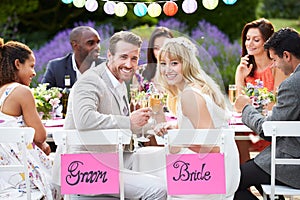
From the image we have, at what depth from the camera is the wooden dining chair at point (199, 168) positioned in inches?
114

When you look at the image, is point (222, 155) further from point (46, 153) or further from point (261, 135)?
point (46, 153)

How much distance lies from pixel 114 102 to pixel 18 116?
2.05 feet

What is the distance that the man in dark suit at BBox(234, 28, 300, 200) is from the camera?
3147 millimetres

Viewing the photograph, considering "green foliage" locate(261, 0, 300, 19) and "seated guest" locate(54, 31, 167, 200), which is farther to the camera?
"green foliage" locate(261, 0, 300, 19)

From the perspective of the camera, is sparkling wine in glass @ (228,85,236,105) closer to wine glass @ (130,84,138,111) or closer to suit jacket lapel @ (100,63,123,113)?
wine glass @ (130,84,138,111)

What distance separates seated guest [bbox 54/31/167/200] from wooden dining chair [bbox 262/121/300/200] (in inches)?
19.7

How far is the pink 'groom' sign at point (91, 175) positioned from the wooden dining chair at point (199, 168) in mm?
249

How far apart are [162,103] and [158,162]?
29 cm

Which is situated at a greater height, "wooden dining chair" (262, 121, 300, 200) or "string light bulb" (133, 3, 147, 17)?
"string light bulb" (133, 3, 147, 17)

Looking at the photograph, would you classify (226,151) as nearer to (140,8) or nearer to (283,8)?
(140,8)

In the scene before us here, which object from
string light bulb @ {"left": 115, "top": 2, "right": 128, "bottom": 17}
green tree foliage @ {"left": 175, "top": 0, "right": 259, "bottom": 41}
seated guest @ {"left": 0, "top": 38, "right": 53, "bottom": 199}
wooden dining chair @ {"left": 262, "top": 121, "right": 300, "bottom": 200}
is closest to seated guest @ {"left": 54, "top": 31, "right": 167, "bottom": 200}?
seated guest @ {"left": 0, "top": 38, "right": 53, "bottom": 199}

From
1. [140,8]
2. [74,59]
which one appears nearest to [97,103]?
[140,8]

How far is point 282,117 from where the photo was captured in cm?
316

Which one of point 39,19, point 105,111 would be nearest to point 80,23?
point 39,19
